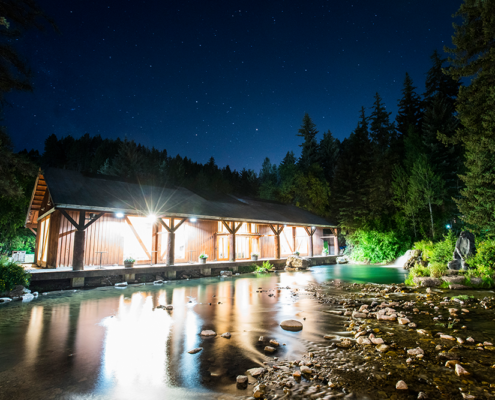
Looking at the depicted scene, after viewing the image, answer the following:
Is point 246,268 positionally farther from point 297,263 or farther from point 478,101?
point 478,101

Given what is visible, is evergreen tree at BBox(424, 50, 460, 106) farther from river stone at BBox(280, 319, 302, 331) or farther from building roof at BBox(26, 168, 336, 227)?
river stone at BBox(280, 319, 302, 331)

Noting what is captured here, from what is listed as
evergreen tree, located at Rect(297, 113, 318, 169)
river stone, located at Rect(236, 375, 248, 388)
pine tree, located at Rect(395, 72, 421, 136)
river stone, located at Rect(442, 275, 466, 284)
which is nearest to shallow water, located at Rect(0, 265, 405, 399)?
river stone, located at Rect(236, 375, 248, 388)

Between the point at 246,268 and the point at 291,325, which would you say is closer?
the point at 291,325

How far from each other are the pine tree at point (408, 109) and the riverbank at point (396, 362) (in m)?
35.1

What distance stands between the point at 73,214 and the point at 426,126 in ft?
103

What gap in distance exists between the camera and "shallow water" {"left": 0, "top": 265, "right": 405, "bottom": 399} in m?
3.37

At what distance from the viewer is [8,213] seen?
21750mm

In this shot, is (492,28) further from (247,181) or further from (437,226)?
(247,181)

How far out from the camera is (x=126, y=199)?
1537cm

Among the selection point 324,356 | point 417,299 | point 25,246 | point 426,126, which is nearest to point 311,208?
point 426,126

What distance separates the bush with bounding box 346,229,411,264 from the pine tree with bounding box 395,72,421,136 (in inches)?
669

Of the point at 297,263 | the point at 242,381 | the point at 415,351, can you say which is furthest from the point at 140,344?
the point at 297,263

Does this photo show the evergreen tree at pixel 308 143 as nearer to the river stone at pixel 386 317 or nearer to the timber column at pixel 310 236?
the timber column at pixel 310 236

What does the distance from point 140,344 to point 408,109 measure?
41.4 metres
